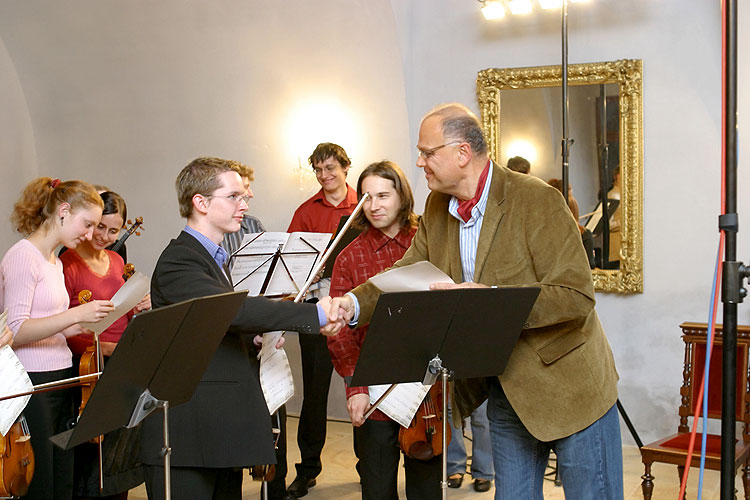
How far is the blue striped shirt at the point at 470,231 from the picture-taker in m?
2.41

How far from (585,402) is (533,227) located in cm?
52

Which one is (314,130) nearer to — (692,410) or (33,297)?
(33,297)

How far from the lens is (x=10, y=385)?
2.64m

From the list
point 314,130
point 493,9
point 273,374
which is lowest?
point 273,374

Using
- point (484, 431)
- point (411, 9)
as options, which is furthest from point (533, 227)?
point (411, 9)

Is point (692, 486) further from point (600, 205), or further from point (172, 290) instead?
point (172, 290)

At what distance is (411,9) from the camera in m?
5.67

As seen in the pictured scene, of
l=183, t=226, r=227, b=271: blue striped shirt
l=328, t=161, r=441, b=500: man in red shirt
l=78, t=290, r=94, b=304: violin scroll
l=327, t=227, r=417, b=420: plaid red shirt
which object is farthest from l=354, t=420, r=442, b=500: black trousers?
l=78, t=290, r=94, b=304: violin scroll

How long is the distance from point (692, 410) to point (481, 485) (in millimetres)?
1168

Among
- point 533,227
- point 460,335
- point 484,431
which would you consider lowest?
point 484,431

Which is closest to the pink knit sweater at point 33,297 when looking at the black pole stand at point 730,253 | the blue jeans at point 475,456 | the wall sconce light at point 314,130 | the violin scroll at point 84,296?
the violin scroll at point 84,296

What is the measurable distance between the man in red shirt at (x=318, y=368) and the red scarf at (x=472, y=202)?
1.99 meters

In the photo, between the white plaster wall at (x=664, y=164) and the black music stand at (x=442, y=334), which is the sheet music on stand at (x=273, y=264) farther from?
the white plaster wall at (x=664, y=164)

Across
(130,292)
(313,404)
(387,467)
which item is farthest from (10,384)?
(313,404)
